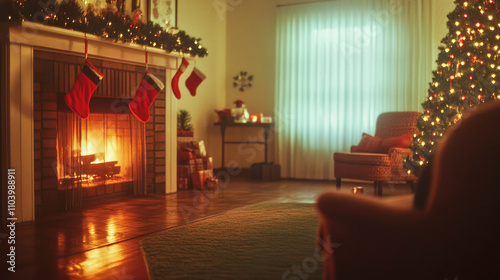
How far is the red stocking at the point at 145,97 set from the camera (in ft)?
14.0

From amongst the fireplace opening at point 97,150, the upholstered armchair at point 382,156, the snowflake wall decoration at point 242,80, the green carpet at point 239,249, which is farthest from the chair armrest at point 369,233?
the snowflake wall decoration at point 242,80

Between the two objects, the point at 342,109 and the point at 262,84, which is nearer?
the point at 342,109

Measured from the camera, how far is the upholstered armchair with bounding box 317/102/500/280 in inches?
51.0

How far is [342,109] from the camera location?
247 inches

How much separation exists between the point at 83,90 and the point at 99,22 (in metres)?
0.55

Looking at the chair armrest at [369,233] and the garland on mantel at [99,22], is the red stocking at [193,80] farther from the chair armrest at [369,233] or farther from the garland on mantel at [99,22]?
the chair armrest at [369,233]

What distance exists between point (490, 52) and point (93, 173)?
3.45 meters

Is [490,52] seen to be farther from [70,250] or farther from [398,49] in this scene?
[70,250]

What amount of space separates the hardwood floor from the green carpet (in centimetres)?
14

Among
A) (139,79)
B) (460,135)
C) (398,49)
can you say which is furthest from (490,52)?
(139,79)

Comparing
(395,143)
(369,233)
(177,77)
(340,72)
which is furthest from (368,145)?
(369,233)

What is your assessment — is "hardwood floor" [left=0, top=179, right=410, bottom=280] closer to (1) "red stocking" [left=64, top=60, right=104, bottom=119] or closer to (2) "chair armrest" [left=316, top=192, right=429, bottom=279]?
(1) "red stocking" [left=64, top=60, right=104, bottom=119]

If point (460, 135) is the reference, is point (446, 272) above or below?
below

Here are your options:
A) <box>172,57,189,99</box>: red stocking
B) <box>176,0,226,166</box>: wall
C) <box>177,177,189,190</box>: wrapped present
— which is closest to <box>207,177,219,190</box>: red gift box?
<box>177,177,189,190</box>: wrapped present
